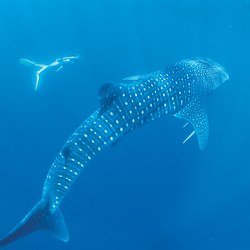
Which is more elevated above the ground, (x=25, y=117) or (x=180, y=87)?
(x=25, y=117)

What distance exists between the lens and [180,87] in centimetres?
682

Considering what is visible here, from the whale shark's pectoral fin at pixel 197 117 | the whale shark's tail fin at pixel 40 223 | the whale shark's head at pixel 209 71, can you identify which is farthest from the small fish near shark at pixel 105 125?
the whale shark's head at pixel 209 71

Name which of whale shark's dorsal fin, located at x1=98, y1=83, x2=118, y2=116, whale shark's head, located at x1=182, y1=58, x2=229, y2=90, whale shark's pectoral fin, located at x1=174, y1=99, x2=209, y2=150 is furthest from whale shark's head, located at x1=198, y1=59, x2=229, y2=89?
whale shark's dorsal fin, located at x1=98, y1=83, x2=118, y2=116

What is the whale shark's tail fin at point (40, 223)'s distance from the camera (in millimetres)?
4348

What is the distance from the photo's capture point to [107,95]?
5.29 meters

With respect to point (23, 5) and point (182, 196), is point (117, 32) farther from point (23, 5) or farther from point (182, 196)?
point (182, 196)

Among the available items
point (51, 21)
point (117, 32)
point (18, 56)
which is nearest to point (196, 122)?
A: point (18, 56)

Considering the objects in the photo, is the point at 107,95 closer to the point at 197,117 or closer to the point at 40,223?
the point at 40,223

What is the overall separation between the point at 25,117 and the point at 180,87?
1013 cm

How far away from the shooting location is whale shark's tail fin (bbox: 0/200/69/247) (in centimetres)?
435

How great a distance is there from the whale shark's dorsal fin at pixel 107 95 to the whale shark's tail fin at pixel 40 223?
1565 mm

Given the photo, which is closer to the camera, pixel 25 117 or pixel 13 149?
pixel 13 149

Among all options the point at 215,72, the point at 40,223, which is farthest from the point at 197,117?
the point at 40,223

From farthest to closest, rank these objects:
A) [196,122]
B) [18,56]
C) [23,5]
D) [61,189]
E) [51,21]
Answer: [23,5]
[51,21]
[18,56]
[196,122]
[61,189]
